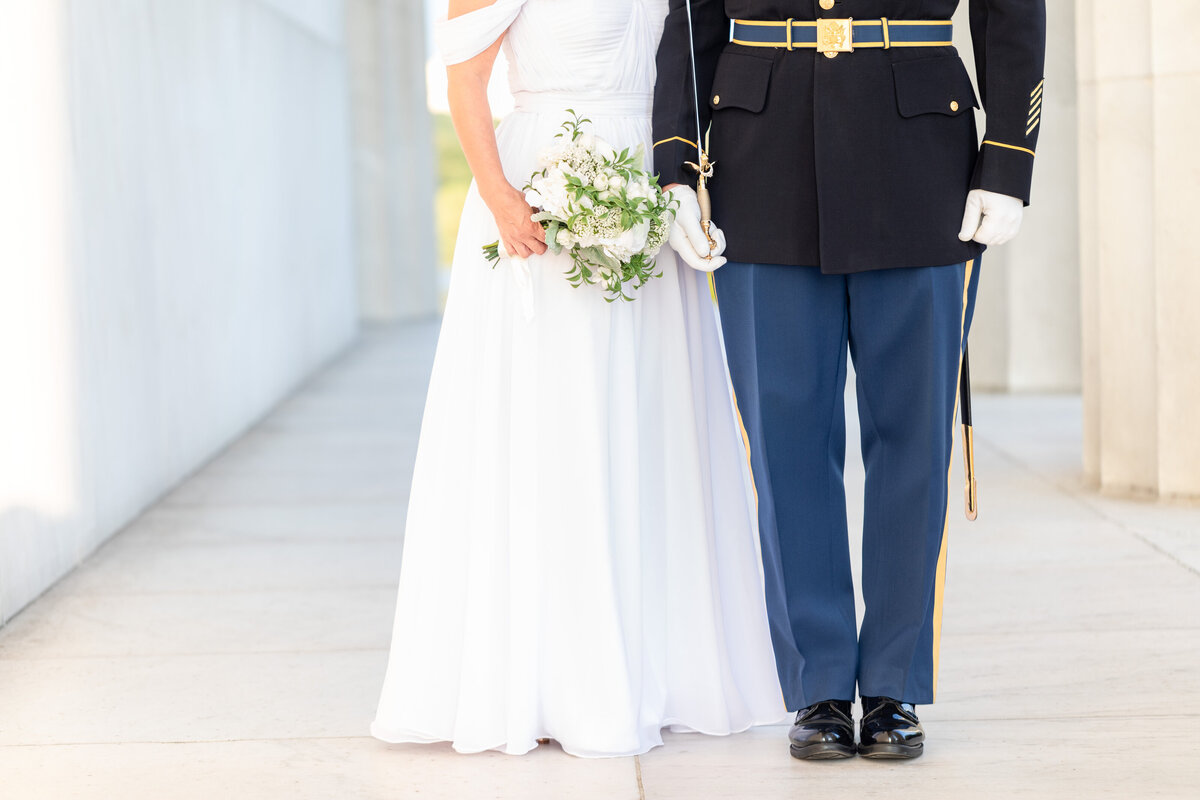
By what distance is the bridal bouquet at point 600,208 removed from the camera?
2.33 m

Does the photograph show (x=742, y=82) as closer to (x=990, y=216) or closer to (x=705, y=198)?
(x=705, y=198)

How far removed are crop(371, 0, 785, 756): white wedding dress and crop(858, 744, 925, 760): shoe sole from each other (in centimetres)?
29

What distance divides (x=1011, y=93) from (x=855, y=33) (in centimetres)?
28

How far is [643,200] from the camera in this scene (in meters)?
2.34

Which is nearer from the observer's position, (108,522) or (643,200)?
(643,200)

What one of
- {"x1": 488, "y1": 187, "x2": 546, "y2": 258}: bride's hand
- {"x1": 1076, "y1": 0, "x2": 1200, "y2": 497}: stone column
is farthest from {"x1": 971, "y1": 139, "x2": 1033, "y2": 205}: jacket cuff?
{"x1": 1076, "y1": 0, "x2": 1200, "y2": 497}: stone column

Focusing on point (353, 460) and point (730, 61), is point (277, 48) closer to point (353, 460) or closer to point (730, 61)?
point (353, 460)

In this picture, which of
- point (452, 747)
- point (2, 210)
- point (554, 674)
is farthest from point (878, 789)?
point (2, 210)

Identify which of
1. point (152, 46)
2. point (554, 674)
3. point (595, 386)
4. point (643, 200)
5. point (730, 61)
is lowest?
point (554, 674)

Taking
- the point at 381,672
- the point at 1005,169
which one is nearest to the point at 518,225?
the point at 1005,169

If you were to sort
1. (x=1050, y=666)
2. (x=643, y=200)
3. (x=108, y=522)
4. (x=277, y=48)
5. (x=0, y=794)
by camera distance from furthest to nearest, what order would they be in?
(x=277, y=48) → (x=108, y=522) → (x=1050, y=666) → (x=0, y=794) → (x=643, y=200)

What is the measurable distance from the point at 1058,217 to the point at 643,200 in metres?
5.91

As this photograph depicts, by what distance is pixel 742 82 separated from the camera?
2402mm

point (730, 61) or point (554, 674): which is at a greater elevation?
point (730, 61)
